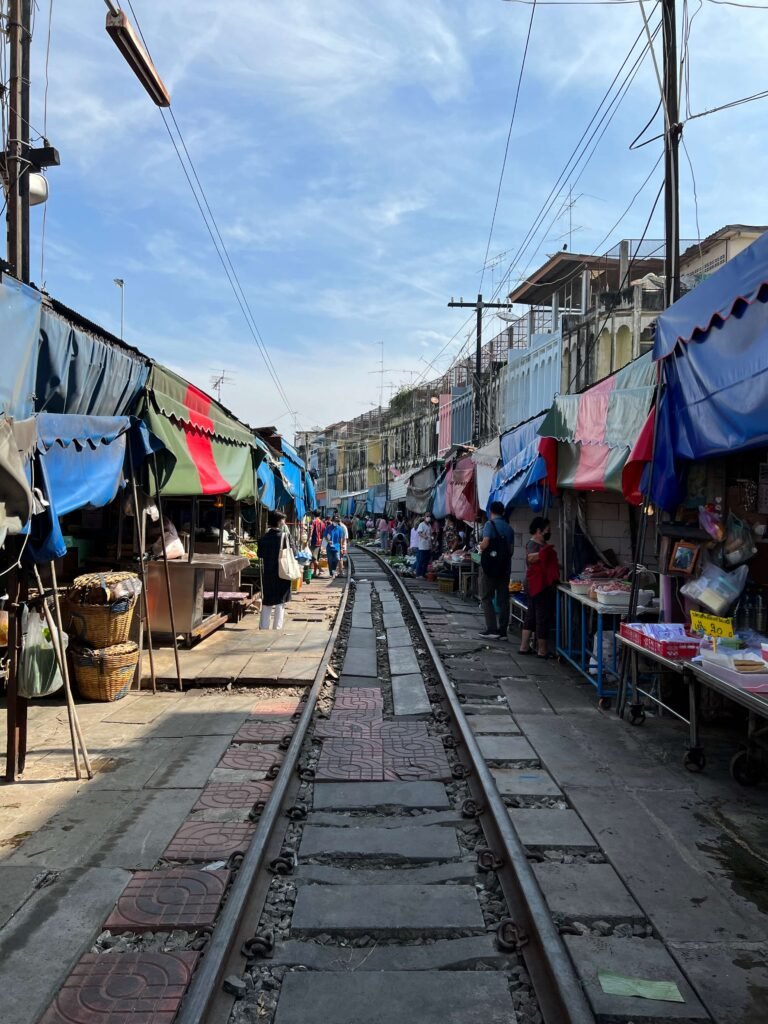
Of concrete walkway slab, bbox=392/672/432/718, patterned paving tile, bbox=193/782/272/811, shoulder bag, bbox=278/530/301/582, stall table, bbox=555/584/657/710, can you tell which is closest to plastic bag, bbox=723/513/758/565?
stall table, bbox=555/584/657/710

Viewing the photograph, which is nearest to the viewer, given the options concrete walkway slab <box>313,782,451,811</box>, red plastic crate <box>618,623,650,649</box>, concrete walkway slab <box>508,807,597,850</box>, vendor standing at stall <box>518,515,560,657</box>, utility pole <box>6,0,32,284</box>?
concrete walkway slab <box>508,807,597,850</box>

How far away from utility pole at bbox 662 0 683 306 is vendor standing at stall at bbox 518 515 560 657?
3.66 meters

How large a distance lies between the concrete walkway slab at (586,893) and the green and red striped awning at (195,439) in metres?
5.45

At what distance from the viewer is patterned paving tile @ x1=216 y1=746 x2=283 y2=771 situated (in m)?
A: 5.99

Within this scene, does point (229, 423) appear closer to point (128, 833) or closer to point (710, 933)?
point (128, 833)

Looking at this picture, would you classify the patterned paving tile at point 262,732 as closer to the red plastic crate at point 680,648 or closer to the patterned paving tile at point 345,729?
the patterned paving tile at point 345,729

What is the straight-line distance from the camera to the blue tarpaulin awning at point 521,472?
10734 mm

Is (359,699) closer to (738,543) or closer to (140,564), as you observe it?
(140,564)

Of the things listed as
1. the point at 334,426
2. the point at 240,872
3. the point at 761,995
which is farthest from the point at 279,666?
the point at 334,426

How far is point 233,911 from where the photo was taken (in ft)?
11.8

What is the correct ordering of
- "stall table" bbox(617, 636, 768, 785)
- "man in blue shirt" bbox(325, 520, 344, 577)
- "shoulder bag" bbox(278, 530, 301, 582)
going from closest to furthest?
"stall table" bbox(617, 636, 768, 785) → "shoulder bag" bbox(278, 530, 301, 582) → "man in blue shirt" bbox(325, 520, 344, 577)

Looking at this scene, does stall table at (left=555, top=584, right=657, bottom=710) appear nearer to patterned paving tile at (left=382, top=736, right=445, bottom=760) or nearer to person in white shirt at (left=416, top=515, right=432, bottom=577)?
patterned paving tile at (left=382, top=736, right=445, bottom=760)

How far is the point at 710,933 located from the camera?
3590 mm

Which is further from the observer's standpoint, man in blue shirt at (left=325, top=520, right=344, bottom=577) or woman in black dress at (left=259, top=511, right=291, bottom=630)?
man in blue shirt at (left=325, top=520, right=344, bottom=577)
